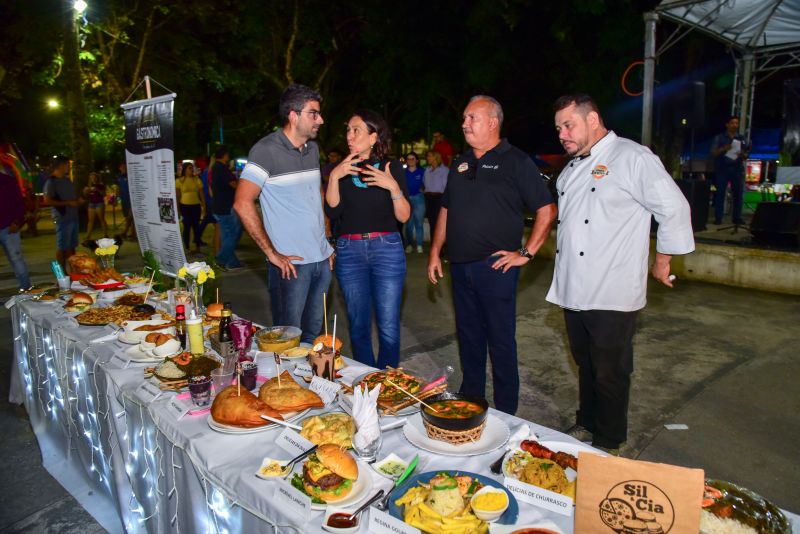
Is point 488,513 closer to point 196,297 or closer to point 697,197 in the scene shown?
point 196,297

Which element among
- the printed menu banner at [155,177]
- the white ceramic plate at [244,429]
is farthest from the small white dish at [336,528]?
the printed menu banner at [155,177]

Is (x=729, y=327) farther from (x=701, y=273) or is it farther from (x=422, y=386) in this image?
(x=422, y=386)

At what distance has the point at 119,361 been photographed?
2.56 metres

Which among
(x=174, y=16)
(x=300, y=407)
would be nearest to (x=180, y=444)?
(x=300, y=407)

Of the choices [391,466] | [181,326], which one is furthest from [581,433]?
[181,326]

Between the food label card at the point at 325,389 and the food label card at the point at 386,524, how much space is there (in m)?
0.68

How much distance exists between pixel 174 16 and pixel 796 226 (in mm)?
18495

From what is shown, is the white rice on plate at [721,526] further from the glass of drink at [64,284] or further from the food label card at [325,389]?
the glass of drink at [64,284]

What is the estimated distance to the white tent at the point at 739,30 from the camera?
27.4ft

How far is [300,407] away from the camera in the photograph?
193 cm

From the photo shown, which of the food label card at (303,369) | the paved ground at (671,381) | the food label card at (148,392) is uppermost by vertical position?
the food label card at (303,369)

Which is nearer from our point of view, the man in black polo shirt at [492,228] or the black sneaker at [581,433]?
the man in black polo shirt at [492,228]

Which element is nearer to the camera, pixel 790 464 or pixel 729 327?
pixel 790 464

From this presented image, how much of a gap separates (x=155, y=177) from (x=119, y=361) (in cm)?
210
